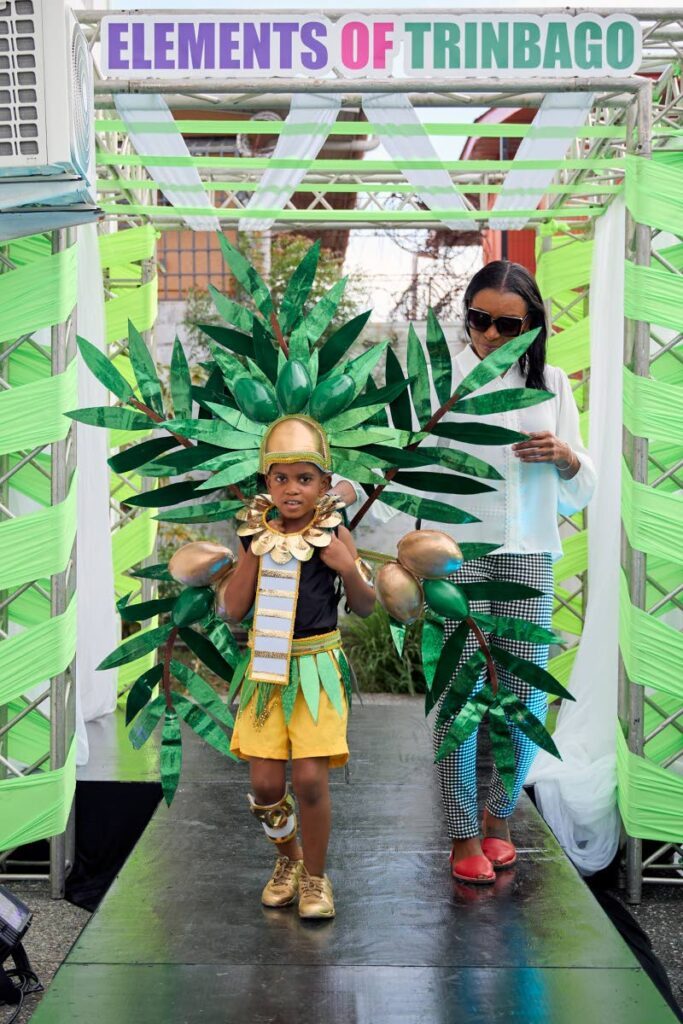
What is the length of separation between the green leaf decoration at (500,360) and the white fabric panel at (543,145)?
1.77 m

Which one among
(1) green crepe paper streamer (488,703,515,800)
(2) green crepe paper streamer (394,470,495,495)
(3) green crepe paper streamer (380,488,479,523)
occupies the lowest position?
(1) green crepe paper streamer (488,703,515,800)

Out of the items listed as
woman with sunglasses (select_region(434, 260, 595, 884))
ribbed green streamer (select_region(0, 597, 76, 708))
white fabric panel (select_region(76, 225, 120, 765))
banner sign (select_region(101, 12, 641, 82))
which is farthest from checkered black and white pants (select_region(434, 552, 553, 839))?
white fabric panel (select_region(76, 225, 120, 765))

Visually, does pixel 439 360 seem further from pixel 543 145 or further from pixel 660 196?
pixel 543 145

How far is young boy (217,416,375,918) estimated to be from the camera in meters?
2.56

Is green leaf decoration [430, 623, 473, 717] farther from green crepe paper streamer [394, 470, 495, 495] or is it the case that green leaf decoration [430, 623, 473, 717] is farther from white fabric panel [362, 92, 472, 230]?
white fabric panel [362, 92, 472, 230]

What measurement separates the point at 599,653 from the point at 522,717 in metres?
2.22

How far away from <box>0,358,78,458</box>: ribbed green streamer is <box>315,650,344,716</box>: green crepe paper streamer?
1365 millimetres

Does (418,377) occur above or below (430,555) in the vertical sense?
above

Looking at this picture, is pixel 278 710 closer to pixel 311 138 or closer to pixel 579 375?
pixel 311 138

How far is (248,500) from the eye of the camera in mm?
2664

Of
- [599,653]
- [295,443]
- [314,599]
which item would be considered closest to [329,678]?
[314,599]

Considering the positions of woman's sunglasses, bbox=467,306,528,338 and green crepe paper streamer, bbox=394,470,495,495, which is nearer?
green crepe paper streamer, bbox=394,470,495,495

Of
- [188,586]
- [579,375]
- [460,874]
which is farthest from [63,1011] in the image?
[579,375]

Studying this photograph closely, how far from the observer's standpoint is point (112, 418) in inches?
104
